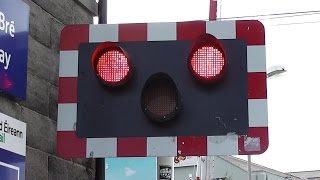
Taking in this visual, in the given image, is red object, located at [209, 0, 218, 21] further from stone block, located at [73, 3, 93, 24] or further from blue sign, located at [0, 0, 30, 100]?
blue sign, located at [0, 0, 30, 100]

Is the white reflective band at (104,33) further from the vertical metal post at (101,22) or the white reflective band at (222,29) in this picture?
the vertical metal post at (101,22)

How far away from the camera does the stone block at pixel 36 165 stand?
3.68 metres

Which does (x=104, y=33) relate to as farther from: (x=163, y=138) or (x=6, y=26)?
(x=163, y=138)

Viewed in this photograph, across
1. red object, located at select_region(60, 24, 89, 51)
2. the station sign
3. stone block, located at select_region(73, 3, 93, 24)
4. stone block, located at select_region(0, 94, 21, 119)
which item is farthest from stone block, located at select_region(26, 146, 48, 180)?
stone block, located at select_region(73, 3, 93, 24)

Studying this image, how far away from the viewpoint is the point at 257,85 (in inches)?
141

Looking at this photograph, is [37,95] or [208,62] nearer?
[208,62]

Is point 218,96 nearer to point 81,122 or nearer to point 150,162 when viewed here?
point 81,122

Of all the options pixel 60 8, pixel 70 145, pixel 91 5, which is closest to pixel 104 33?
pixel 70 145

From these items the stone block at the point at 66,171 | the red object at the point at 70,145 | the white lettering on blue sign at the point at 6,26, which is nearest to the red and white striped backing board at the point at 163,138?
the red object at the point at 70,145

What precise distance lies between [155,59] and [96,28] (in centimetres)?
38

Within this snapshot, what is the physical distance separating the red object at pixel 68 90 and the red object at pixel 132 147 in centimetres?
34

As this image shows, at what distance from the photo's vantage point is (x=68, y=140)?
358cm

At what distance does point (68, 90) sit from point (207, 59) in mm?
768

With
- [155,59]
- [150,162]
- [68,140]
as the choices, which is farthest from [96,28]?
[150,162]
